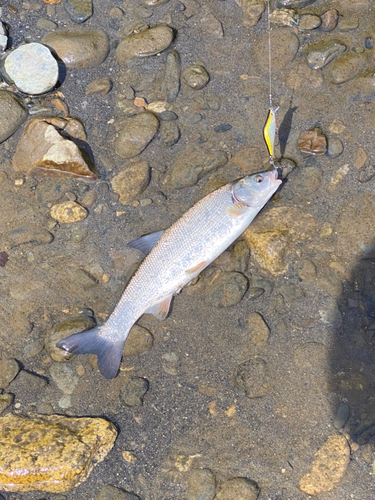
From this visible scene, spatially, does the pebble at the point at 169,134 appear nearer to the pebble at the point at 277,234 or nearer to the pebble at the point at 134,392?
the pebble at the point at 277,234

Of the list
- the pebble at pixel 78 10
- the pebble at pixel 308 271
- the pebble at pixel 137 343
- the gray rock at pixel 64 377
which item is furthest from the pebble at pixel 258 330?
the pebble at pixel 78 10

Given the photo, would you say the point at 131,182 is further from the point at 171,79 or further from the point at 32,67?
the point at 32,67

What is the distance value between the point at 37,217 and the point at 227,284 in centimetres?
237

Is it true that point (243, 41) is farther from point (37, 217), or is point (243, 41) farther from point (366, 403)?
point (366, 403)

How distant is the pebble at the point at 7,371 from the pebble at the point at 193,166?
2.65 metres

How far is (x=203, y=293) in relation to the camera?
4.71 meters

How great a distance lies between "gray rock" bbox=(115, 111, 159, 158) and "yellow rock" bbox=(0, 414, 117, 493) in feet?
10.0

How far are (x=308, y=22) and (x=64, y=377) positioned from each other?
17.1 ft

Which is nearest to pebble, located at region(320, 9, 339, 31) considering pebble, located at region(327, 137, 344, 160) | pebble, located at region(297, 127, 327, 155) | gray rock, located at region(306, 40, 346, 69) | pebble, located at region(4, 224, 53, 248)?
gray rock, located at region(306, 40, 346, 69)

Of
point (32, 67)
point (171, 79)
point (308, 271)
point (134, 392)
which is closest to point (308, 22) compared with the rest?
point (171, 79)

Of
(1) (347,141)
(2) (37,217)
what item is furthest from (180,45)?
(2) (37,217)

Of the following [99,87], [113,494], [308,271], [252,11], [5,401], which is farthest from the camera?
[252,11]

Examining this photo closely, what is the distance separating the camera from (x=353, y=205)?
4.83 m

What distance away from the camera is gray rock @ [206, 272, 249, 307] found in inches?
180
